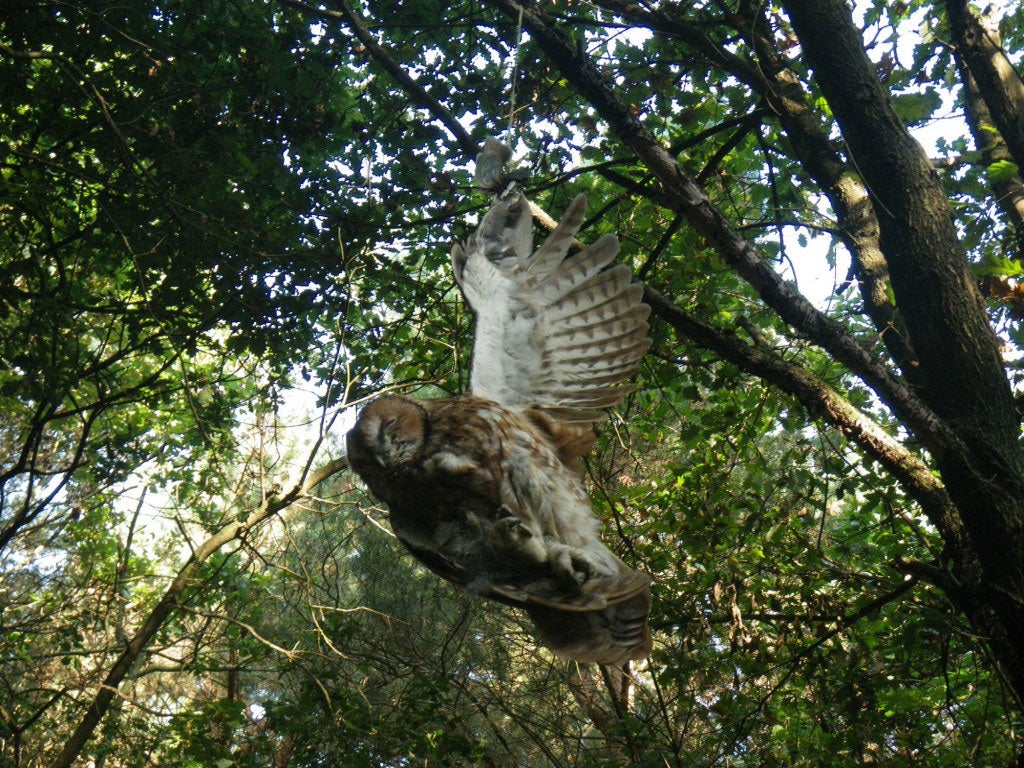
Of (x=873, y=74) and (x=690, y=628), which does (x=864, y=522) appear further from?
(x=873, y=74)

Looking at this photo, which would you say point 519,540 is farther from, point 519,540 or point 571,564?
point 571,564

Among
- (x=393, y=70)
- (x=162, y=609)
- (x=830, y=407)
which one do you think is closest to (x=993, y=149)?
(x=830, y=407)

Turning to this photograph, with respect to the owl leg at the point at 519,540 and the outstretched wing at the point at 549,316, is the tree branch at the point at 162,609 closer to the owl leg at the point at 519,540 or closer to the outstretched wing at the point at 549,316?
the outstretched wing at the point at 549,316

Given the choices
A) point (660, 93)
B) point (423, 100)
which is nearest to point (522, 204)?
point (423, 100)

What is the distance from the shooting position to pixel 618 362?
2480mm

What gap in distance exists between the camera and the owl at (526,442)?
5.56 ft

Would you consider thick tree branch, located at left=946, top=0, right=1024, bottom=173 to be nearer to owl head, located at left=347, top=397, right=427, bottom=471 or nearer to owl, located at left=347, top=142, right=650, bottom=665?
owl, located at left=347, top=142, right=650, bottom=665

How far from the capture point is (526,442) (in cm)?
204

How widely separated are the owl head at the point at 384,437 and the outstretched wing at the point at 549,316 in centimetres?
38

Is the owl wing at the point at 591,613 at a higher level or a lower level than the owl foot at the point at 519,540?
lower

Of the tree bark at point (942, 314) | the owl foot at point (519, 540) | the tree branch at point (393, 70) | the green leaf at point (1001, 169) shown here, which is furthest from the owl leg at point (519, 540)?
the green leaf at point (1001, 169)

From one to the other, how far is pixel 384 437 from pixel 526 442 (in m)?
0.37

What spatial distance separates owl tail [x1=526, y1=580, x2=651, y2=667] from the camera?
1.68 metres

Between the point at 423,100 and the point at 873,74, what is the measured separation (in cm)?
189
